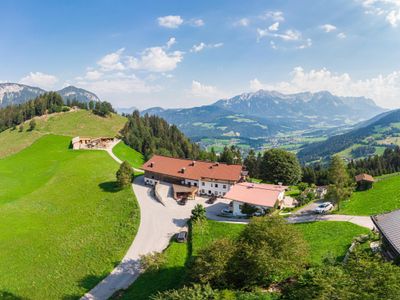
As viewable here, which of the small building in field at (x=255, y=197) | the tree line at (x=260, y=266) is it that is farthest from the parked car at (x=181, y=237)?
the tree line at (x=260, y=266)

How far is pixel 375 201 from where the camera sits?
5562cm

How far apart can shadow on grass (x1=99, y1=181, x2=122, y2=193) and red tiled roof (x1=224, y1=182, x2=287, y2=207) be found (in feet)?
110

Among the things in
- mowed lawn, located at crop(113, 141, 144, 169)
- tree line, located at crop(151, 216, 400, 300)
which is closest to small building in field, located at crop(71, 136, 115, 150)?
mowed lawn, located at crop(113, 141, 144, 169)

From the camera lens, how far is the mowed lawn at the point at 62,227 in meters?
45.5

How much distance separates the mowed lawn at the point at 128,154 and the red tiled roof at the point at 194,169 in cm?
2892

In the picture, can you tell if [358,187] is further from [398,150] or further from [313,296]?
[398,150]

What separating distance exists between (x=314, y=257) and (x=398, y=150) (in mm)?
146486

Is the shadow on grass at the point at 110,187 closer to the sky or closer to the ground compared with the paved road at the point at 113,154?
closer to the ground

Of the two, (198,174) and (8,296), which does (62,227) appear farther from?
(198,174)

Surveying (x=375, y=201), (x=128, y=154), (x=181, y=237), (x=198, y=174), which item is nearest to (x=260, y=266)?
(x=181, y=237)

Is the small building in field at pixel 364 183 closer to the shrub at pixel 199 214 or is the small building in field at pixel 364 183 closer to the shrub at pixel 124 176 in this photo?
the shrub at pixel 199 214

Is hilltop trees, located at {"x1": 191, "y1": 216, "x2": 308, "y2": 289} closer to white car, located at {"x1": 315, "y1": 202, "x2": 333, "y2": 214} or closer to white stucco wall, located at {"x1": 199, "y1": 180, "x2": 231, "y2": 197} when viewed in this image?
white car, located at {"x1": 315, "y1": 202, "x2": 333, "y2": 214}

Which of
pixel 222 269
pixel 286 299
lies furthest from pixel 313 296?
pixel 222 269

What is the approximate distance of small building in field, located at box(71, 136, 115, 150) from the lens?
5002 inches
